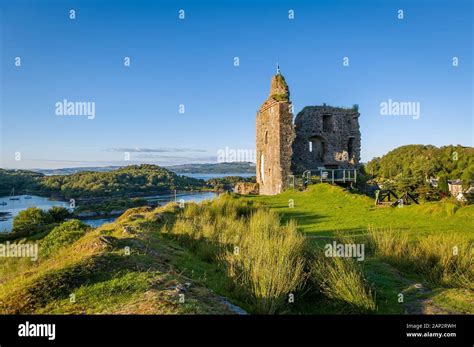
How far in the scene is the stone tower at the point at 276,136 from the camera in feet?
82.9

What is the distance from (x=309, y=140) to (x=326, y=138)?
4.21ft

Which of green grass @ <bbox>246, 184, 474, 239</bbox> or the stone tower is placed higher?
the stone tower

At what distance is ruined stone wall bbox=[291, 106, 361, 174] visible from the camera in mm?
26875

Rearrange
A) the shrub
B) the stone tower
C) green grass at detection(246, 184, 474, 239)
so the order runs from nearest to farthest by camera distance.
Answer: the shrub < green grass at detection(246, 184, 474, 239) < the stone tower

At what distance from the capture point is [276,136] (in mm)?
25688

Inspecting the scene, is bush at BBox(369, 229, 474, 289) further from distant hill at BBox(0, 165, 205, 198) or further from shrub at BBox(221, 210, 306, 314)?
distant hill at BBox(0, 165, 205, 198)

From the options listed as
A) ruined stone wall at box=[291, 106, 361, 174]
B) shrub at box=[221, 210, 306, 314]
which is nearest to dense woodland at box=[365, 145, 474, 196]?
ruined stone wall at box=[291, 106, 361, 174]

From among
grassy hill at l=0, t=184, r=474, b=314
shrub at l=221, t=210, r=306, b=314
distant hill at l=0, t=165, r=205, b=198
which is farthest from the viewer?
distant hill at l=0, t=165, r=205, b=198

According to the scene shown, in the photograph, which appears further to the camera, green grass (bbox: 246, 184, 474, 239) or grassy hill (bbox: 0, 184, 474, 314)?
green grass (bbox: 246, 184, 474, 239)

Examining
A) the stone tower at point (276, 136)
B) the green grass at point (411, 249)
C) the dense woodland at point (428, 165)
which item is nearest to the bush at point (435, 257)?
the green grass at point (411, 249)

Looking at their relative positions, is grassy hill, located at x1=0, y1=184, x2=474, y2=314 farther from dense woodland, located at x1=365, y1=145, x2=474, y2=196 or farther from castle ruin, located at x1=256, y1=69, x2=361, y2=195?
dense woodland, located at x1=365, y1=145, x2=474, y2=196

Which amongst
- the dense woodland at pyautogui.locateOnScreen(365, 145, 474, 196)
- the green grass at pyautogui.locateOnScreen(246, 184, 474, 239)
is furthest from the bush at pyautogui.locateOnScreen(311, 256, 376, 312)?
the dense woodland at pyautogui.locateOnScreen(365, 145, 474, 196)
